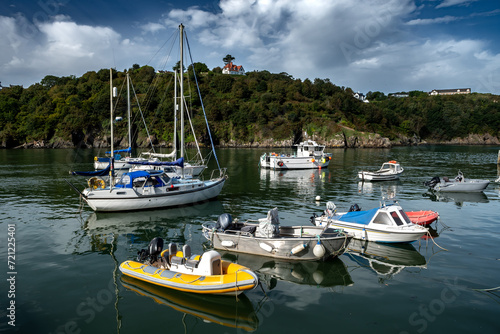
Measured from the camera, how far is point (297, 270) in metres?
13.4

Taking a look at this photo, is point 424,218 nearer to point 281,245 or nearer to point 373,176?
point 281,245

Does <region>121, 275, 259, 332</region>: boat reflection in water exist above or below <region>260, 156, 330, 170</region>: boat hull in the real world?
below

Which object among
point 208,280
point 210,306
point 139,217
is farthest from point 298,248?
point 139,217

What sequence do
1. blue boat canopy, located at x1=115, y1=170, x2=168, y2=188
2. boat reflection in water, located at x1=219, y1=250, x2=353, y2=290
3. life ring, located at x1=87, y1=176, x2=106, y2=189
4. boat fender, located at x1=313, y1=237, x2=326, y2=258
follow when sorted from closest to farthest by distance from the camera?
boat reflection in water, located at x1=219, y1=250, x2=353, y2=290 → boat fender, located at x1=313, y1=237, x2=326, y2=258 → blue boat canopy, located at x1=115, y1=170, x2=168, y2=188 → life ring, located at x1=87, y1=176, x2=106, y2=189

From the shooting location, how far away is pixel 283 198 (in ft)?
93.9

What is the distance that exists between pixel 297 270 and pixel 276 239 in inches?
64.6

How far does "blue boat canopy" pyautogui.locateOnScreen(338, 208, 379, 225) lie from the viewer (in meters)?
16.8

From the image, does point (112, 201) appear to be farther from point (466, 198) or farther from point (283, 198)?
point (466, 198)

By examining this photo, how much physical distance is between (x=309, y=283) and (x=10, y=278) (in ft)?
40.0

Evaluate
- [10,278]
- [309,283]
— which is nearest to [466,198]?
[309,283]

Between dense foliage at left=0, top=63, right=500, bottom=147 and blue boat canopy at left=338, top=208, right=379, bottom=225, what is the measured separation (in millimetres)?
89473

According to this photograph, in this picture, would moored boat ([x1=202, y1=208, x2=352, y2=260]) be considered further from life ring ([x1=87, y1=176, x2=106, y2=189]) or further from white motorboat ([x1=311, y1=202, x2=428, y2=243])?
life ring ([x1=87, y1=176, x2=106, y2=189])

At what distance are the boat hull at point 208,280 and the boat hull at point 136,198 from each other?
11107 mm

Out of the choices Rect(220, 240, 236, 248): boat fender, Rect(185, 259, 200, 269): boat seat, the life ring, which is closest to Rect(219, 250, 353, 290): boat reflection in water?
Rect(220, 240, 236, 248): boat fender
